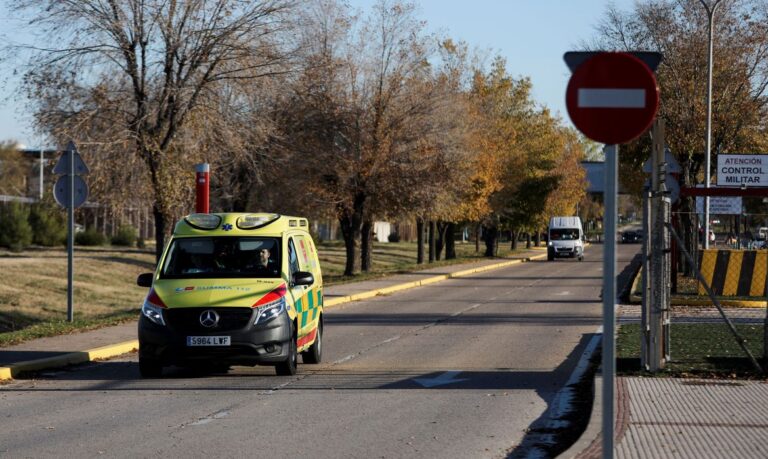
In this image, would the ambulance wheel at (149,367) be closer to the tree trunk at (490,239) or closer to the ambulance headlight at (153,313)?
the ambulance headlight at (153,313)

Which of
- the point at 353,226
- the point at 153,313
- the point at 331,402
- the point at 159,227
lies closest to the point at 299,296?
the point at 153,313

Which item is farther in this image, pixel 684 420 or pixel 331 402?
pixel 331 402

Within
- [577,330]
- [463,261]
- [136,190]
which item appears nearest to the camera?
[577,330]

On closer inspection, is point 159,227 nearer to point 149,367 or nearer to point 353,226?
point 149,367

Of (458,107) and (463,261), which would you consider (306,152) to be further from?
(463,261)

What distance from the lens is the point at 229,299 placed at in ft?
43.2

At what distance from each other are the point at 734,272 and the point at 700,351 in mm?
11979

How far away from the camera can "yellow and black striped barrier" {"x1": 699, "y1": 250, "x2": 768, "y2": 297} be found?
87.5 feet

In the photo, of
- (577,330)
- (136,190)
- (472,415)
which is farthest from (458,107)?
(472,415)

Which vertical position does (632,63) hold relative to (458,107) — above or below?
below

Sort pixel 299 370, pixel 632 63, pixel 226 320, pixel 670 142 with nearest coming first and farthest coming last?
pixel 632 63
pixel 226 320
pixel 299 370
pixel 670 142

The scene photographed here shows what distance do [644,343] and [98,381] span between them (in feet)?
22.2

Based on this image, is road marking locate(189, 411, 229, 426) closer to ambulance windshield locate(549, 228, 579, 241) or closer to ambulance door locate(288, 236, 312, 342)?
ambulance door locate(288, 236, 312, 342)

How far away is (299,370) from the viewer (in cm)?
1463
